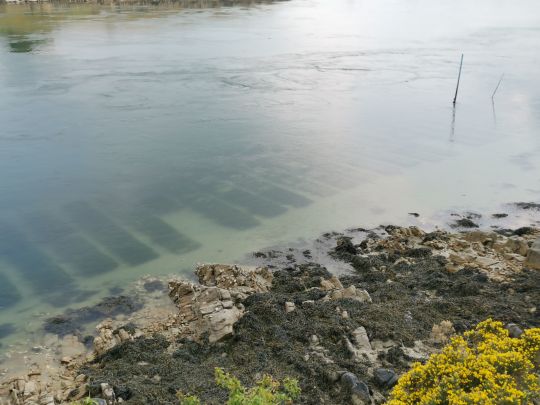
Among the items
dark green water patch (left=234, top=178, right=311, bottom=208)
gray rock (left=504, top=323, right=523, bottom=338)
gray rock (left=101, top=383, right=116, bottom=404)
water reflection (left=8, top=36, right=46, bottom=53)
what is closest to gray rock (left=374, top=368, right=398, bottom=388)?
gray rock (left=504, top=323, right=523, bottom=338)

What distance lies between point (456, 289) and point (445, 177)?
7.66m

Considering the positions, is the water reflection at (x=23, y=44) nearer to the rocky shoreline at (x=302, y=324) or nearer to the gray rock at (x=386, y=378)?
the rocky shoreline at (x=302, y=324)

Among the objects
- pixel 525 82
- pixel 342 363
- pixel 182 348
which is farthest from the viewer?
pixel 525 82

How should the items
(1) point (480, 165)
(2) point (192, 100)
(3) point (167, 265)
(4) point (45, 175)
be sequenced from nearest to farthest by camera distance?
(3) point (167, 265), (4) point (45, 175), (1) point (480, 165), (2) point (192, 100)

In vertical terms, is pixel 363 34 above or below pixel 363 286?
above

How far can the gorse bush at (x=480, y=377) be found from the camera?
5.89 meters

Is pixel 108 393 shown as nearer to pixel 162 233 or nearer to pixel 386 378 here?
pixel 386 378

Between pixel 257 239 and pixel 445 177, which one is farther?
pixel 445 177

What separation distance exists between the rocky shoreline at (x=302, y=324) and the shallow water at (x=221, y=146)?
1503 millimetres

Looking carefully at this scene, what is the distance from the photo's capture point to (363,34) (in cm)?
4509

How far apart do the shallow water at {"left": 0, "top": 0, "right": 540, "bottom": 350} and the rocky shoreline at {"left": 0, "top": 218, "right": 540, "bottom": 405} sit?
1.50 m

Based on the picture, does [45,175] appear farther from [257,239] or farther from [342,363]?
[342,363]

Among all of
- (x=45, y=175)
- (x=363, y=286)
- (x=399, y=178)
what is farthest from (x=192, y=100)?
(x=363, y=286)

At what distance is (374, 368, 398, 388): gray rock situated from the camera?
7.34 metres
